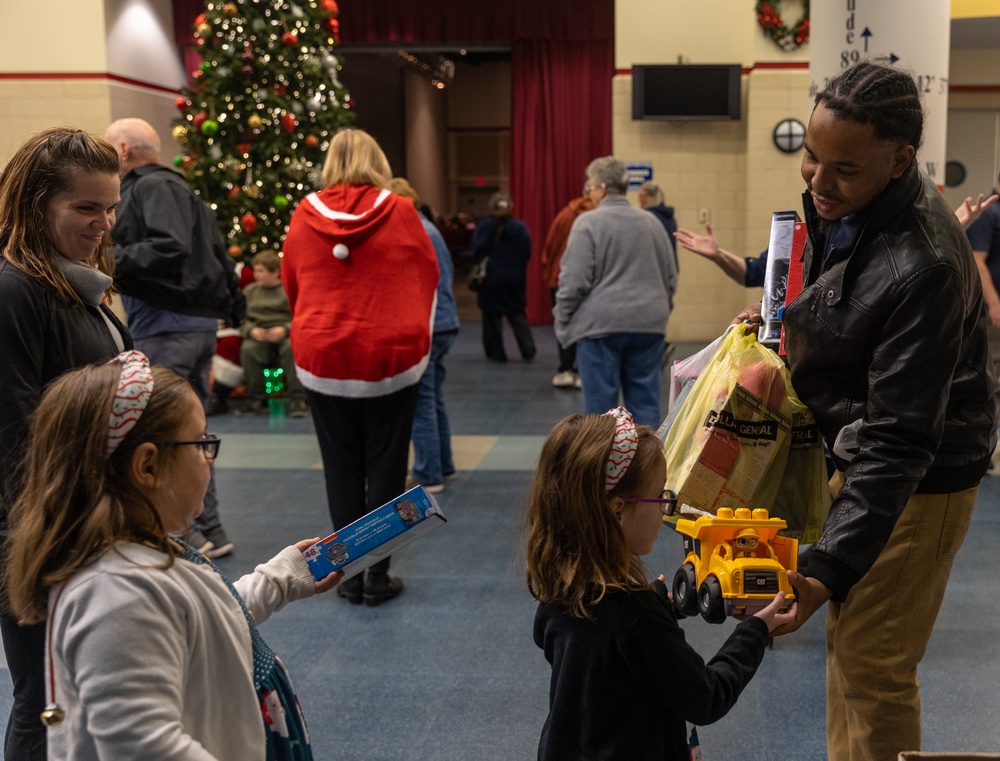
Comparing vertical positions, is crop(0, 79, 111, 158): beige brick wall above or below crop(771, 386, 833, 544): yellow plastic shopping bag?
above

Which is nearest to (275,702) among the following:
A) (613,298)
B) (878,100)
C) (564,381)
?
(878,100)

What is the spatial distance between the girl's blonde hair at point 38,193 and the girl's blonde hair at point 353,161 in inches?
72.1

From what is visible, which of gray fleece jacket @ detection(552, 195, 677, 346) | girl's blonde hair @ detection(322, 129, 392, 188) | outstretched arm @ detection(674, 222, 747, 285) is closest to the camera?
outstretched arm @ detection(674, 222, 747, 285)

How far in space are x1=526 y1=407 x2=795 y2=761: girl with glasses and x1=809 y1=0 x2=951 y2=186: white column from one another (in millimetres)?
2761

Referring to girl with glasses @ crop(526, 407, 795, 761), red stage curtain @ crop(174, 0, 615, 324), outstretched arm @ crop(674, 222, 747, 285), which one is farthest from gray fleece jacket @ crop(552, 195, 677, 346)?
red stage curtain @ crop(174, 0, 615, 324)

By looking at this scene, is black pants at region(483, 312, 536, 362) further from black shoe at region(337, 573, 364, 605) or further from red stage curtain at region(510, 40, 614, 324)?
black shoe at region(337, 573, 364, 605)

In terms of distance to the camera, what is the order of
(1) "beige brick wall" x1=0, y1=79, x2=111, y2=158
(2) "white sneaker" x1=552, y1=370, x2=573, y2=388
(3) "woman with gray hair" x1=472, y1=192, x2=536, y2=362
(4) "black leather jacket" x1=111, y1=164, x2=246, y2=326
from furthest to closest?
(1) "beige brick wall" x1=0, y1=79, x2=111, y2=158
(3) "woman with gray hair" x1=472, y1=192, x2=536, y2=362
(2) "white sneaker" x1=552, y1=370, x2=573, y2=388
(4) "black leather jacket" x1=111, y1=164, x2=246, y2=326

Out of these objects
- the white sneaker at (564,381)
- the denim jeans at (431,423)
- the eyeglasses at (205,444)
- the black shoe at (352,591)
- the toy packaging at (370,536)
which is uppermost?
the eyeglasses at (205,444)

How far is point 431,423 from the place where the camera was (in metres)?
5.53

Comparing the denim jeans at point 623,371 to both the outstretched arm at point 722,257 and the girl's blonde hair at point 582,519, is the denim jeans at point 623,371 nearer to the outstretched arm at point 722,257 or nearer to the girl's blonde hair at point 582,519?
the outstretched arm at point 722,257

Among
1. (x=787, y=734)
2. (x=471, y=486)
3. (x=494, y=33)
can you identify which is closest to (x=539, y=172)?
(x=494, y=33)

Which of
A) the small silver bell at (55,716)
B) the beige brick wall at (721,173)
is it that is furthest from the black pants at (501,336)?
the small silver bell at (55,716)

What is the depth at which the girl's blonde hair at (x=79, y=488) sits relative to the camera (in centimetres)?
145

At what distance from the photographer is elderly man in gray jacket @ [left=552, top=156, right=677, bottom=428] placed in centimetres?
521
